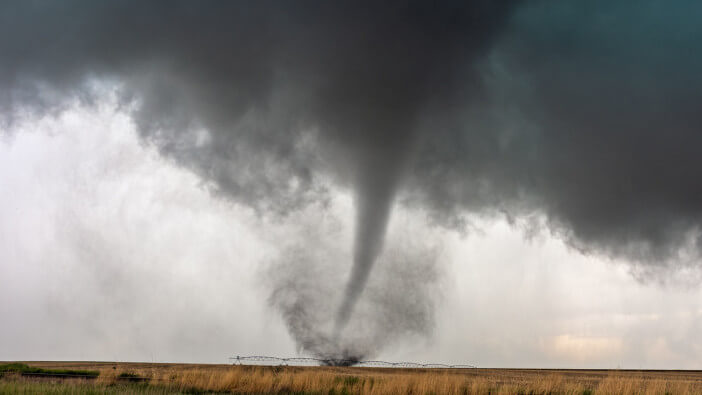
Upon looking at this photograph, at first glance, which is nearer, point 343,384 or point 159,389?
point 159,389

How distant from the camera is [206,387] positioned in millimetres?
30766

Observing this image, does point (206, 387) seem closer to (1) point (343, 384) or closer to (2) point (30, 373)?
(1) point (343, 384)

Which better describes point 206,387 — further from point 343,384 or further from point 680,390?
point 680,390

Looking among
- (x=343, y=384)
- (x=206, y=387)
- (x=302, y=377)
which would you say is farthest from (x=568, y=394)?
(x=206, y=387)

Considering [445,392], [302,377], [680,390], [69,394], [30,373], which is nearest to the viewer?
[69,394]

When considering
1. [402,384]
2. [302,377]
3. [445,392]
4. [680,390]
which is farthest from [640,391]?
[302,377]

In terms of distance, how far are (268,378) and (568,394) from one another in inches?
666

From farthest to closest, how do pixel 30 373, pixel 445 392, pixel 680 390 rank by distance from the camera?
1. pixel 30 373
2. pixel 680 390
3. pixel 445 392

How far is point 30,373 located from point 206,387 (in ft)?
66.0

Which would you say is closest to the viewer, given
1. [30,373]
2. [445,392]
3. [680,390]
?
[445,392]

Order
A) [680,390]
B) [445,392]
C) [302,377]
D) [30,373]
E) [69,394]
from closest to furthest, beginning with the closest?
1. [69,394]
2. [445,392]
3. [680,390]
4. [302,377]
5. [30,373]

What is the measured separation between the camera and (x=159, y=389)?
95.7 feet

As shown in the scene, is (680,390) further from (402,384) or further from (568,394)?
(402,384)

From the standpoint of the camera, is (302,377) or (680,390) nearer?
(680,390)
